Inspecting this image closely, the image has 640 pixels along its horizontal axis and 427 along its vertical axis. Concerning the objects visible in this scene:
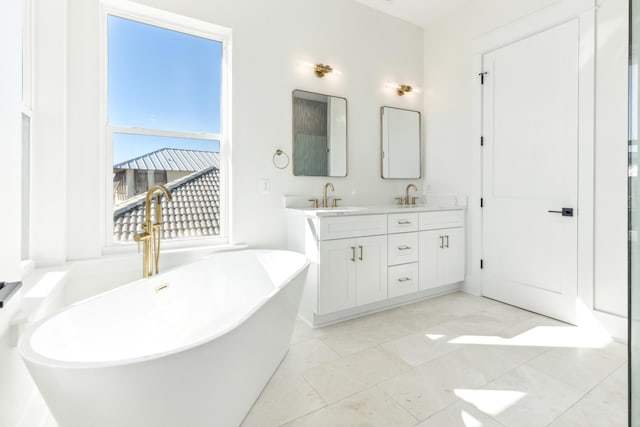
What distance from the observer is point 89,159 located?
2.19 m

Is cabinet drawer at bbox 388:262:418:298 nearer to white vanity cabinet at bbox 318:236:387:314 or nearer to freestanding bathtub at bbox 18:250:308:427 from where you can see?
white vanity cabinet at bbox 318:236:387:314

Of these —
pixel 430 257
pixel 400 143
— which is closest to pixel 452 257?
pixel 430 257

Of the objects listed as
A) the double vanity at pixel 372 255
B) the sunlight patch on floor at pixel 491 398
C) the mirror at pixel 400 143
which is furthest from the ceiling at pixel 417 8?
the sunlight patch on floor at pixel 491 398

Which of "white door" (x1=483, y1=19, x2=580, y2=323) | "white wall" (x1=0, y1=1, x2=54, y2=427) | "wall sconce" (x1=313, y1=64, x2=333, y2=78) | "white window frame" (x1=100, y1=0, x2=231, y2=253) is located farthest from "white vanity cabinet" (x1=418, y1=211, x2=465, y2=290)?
"white wall" (x1=0, y1=1, x2=54, y2=427)

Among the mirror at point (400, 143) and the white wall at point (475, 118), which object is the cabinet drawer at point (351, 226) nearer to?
the mirror at point (400, 143)

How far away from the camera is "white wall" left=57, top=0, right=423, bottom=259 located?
7.09ft

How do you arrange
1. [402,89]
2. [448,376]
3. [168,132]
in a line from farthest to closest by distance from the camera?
[402,89] < [168,132] < [448,376]

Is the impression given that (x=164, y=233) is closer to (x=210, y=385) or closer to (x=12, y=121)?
(x=12, y=121)

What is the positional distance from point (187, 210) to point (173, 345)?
1.13 meters

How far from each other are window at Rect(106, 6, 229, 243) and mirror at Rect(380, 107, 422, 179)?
5.66ft

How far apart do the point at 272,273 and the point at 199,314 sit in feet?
1.89

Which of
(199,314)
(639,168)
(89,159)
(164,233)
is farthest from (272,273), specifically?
(639,168)

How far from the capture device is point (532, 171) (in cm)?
278

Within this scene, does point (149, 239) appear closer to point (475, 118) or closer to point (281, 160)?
point (281, 160)
